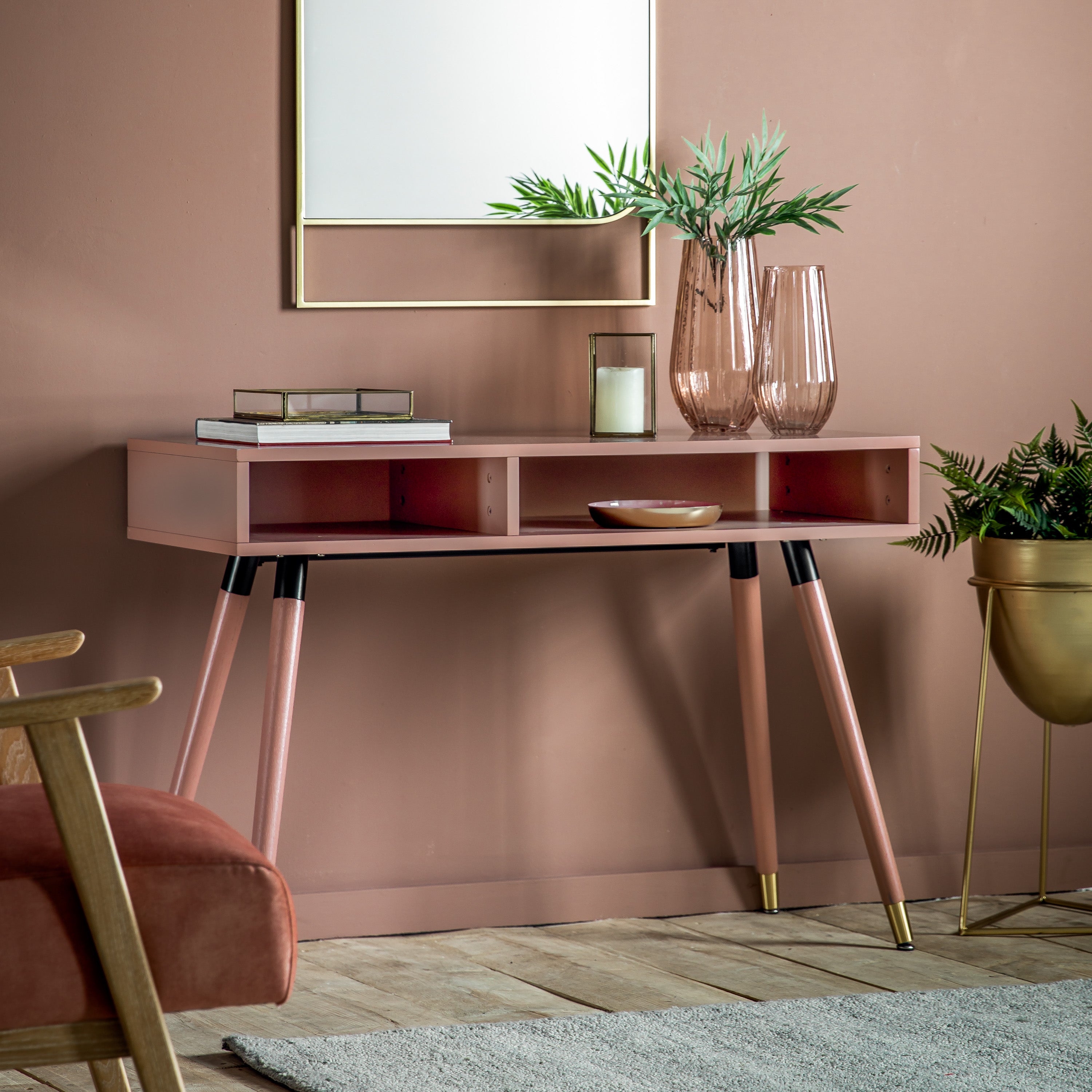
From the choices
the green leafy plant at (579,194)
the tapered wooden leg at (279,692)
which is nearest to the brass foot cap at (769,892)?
the tapered wooden leg at (279,692)

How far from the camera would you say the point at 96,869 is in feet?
4.48

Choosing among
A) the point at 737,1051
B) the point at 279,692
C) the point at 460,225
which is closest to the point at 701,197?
the point at 460,225

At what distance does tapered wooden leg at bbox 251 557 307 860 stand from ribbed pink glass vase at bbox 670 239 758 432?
72 cm

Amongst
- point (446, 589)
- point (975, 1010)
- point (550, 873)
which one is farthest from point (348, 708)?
point (975, 1010)

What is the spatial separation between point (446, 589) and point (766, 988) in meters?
0.84

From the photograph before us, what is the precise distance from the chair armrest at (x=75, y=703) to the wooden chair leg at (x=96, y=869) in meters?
0.01

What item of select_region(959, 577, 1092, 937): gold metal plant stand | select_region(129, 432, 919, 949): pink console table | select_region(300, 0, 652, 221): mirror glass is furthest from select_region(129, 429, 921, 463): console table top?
select_region(300, 0, 652, 221): mirror glass

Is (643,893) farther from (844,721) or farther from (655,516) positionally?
(655,516)

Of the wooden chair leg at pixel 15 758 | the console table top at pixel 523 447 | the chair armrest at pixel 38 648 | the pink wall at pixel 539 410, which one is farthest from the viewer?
the pink wall at pixel 539 410

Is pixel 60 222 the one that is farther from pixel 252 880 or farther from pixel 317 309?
pixel 252 880

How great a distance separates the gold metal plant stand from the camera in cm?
264

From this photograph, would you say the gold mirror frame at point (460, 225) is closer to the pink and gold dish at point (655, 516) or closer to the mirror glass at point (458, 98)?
the mirror glass at point (458, 98)

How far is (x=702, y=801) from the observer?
9.45ft

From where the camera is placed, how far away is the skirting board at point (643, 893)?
268 cm
